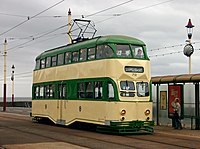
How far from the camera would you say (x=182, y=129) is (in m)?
25.3

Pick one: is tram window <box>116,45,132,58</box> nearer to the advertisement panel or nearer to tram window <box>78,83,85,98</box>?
tram window <box>78,83,85,98</box>

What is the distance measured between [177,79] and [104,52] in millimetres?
4939

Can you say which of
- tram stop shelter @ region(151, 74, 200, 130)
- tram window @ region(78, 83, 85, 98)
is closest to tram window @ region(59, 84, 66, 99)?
tram window @ region(78, 83, 85, 98)

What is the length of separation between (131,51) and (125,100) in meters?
2.55

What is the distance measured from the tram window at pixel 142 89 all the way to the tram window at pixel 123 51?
1.49 metres

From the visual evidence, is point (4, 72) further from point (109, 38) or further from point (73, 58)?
point (109, 38)

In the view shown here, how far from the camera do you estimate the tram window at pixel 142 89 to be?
2264 cm

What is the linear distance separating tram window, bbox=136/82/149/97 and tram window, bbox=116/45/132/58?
1.49m

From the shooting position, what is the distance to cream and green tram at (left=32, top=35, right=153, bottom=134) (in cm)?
2211

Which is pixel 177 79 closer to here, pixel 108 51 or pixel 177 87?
pixel 177 87

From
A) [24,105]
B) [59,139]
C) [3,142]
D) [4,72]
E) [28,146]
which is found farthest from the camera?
[24,105]

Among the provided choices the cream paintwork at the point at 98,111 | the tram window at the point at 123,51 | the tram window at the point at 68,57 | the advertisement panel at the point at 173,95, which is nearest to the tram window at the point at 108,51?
the tram window at the point at 123,51

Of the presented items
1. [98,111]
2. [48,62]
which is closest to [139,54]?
[98,111]

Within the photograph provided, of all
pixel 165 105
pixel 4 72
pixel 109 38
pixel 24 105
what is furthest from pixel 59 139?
pixel 24 105
